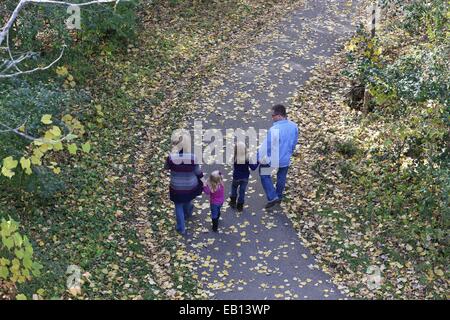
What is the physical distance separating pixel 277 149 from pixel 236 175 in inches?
33.4

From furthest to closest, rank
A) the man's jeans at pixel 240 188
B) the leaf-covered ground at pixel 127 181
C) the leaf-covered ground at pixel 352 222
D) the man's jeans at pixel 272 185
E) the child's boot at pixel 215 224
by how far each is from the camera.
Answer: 1. the man's jeans at pixel 272 185
2. the man's jeans at pixel 240 188
3. the child's boot at pixel 215 224
4. the leaf-covered ground at pixel 352 222
5. the leaf-covered ground at pixel 127 181

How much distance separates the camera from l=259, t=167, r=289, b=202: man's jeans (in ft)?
33.2

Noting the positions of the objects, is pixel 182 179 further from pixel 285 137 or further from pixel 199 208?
pixel 285 137

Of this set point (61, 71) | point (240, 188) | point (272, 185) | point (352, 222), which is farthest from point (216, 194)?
point (61, 71)

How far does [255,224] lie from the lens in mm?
9984

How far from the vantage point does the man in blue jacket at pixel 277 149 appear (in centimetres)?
977

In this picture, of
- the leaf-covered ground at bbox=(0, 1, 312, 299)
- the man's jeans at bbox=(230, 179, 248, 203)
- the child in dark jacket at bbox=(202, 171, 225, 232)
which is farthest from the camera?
the man's jeans at bbox=(230, 179, 248, 203)

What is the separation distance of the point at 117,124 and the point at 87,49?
2.93 m

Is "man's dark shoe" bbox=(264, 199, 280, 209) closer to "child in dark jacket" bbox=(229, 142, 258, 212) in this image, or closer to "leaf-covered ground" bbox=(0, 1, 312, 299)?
"child in dark jacket" bbox=(229, 142, 258, 212)

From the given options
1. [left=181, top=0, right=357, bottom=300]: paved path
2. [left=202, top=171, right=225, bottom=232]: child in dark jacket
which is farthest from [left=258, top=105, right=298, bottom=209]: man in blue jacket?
[left=202, top=171, right=225, bottom=232]: child in dark jacket

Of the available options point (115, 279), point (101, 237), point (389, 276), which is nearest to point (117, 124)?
point (101, 237)

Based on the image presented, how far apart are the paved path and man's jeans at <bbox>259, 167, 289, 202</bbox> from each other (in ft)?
0.94

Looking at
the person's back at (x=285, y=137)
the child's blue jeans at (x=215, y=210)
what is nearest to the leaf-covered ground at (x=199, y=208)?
the child's blue jeans at (x=215, y=210)

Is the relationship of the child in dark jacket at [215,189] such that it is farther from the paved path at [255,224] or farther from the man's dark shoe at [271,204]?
the man's dark shoe at [271,204]
